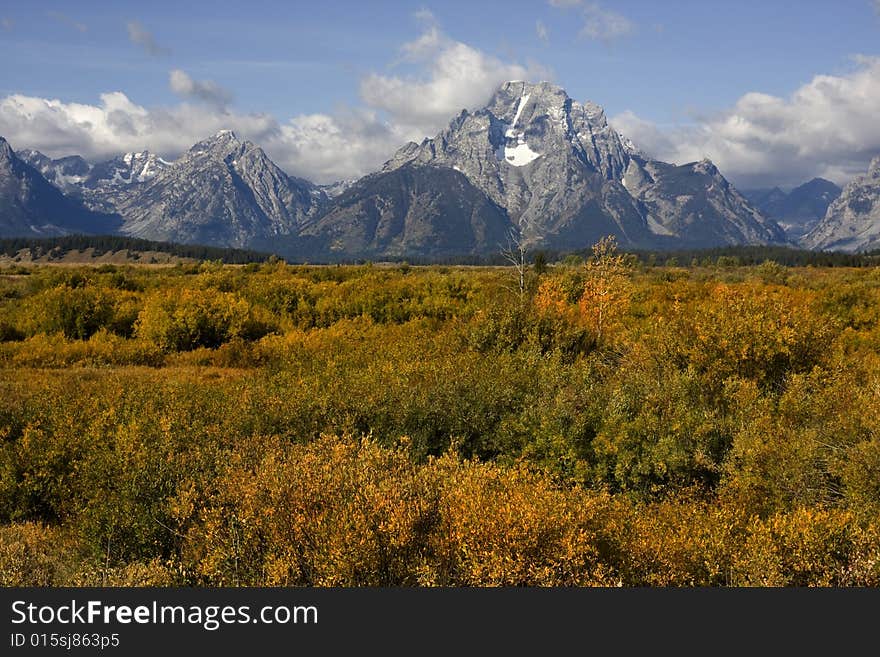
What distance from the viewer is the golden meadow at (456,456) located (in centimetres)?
915

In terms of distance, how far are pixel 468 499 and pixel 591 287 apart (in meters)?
33.7

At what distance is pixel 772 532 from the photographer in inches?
402

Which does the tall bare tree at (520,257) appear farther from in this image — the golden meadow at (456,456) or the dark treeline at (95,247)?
the dark treeline at (95,247)

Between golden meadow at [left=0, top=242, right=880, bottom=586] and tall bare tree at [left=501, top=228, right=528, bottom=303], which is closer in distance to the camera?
golden meadow at [left=0, top=242, right=880, bottom=586]

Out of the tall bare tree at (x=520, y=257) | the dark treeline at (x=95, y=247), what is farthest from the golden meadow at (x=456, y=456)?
the dark treeline at (x=95, y=247)

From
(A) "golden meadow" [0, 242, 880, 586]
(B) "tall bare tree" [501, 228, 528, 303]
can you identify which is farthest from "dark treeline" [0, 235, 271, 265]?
(A) "golden meadow" [0, 242, 880, 586]

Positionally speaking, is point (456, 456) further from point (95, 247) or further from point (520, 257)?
point (95, 247)

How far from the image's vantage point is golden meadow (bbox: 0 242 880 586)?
915 centimetres

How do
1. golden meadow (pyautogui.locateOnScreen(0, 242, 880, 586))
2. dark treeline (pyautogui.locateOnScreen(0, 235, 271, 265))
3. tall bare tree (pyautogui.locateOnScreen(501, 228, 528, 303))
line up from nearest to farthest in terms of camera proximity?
golden meadow (pyautogui.locateOnScreen(0, 242, 880, 586)), tall bare tree (pyautogui.locateOnScreen(501, 228, 528, 303)), dark treeline (pyautogui.locateOnScreen(0, 235, 271, 265))

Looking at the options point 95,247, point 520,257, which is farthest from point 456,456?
point 95,247

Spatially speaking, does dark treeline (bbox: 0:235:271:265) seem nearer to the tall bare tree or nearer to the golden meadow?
the tall bare tree

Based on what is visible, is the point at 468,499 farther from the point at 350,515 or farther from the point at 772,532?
the point at 772,532

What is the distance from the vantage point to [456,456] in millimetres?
12758

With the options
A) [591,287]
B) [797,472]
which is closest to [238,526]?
[797,472]
